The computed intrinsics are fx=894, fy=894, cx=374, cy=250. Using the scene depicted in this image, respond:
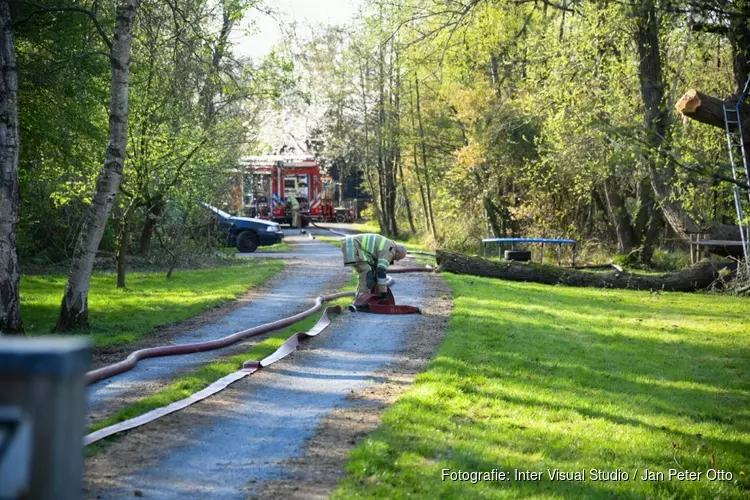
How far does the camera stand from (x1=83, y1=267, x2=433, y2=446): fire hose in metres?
7.47

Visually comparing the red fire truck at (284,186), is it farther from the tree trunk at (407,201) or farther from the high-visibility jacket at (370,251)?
the high-visibility jacket at (370,251)

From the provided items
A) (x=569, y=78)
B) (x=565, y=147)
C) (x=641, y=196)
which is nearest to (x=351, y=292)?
(x=569, y=78)

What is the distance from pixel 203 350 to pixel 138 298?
692cm

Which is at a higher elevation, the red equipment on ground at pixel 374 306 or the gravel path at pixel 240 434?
the red equipment on ground at pixel 374 306

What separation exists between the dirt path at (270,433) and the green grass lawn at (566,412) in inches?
13.2

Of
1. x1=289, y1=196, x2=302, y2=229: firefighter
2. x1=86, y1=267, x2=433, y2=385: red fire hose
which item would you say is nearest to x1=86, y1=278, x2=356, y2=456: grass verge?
x1=86, y1=267, x2=433, y2=385: red fire hose

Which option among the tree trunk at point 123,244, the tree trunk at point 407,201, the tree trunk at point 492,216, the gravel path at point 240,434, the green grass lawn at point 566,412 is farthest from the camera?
the tree trunk at point 407,201

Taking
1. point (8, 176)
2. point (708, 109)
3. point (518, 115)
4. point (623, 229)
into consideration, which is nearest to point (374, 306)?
point (8, 176)

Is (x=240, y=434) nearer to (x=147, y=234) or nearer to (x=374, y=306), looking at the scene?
(x=374, y=306)

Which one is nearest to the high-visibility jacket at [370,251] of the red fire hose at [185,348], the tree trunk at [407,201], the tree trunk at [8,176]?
the red fire hose at [185,348]

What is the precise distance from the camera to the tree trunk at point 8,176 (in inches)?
489

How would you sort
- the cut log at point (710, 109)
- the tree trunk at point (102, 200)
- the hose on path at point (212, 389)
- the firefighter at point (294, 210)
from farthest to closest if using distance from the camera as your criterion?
the firefighter at point (294, 210) → the tree trunk at point (102, 200) → the cut log at point (710, 109) → the hose on path at point (212, 389)

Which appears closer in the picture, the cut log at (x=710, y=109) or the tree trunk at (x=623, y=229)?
the cut log at (x=710, y=109)

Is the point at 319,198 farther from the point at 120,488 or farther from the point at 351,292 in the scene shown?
the point at 120,488
